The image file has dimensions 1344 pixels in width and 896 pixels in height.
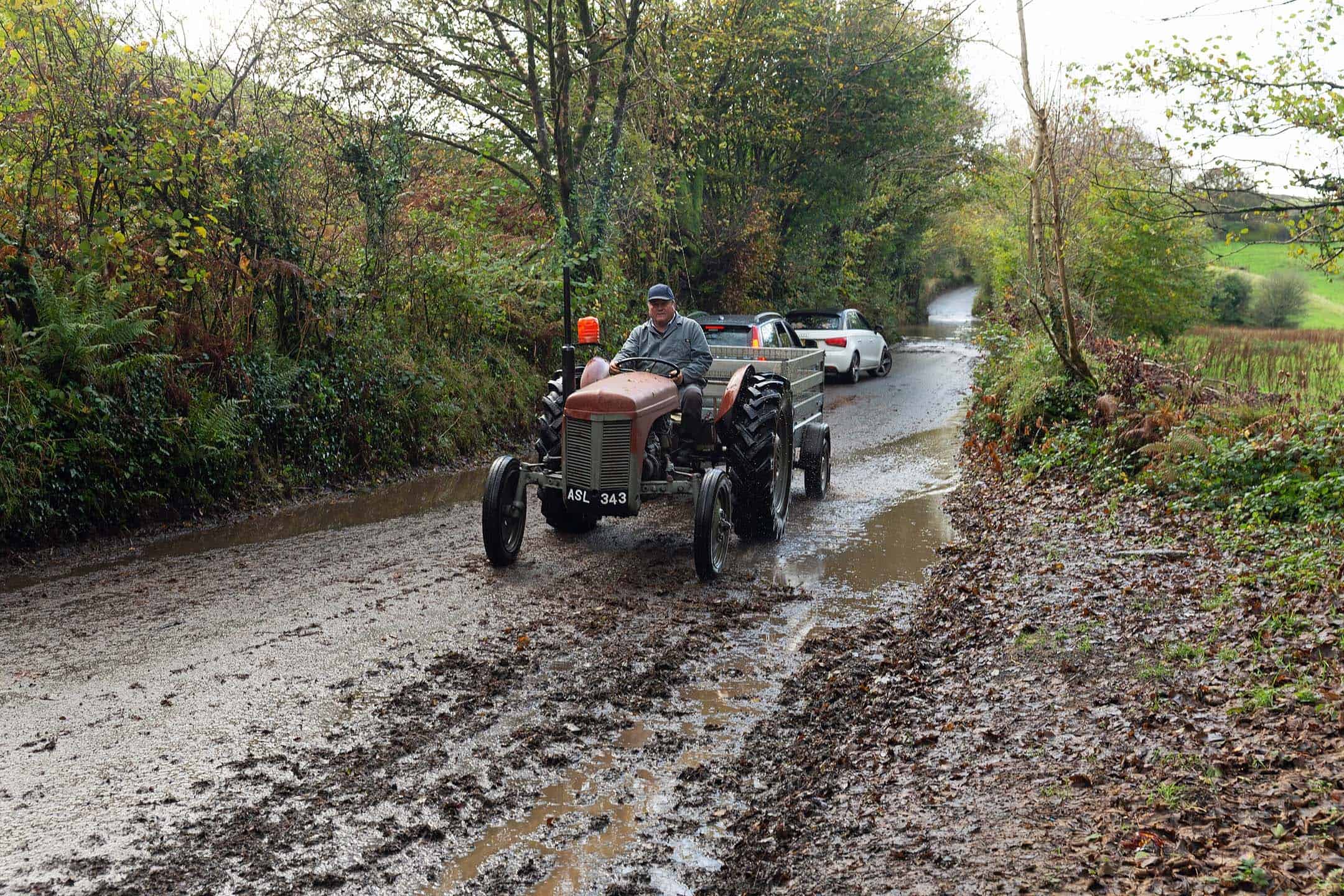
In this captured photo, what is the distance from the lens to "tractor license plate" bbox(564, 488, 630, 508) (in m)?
8.41

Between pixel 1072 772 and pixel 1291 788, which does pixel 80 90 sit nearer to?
pixel 1072 772

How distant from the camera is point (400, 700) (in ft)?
19.0

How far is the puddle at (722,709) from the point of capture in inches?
167

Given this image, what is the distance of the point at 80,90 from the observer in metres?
9.85

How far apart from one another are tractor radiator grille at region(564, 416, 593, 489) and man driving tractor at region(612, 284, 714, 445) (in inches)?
43.8

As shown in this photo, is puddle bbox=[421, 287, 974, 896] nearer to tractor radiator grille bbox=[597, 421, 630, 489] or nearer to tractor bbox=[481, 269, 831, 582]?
tractor bbox=[481, 269, 831, 582]

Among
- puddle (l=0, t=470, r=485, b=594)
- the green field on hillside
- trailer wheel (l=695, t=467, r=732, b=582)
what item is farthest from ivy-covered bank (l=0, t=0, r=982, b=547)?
the green field on hillside

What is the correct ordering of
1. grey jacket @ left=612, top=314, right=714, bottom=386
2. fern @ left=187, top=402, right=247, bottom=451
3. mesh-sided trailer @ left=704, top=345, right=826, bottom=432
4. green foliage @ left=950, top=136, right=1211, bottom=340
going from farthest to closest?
green foliage @ left=950, top=136, right=1211, bottom=340, mesh-sided trailer @ left=704, top=345, right=826, bottom=432, fern @ left=187, top=402, right=247, bottom=451, grey jacket @ left=612, top=314, right=714, bottom=386

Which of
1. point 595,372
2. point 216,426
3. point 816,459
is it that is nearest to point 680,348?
point 595,372

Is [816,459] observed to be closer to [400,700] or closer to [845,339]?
[400,700]

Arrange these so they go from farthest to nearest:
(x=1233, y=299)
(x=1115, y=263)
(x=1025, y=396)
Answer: (x=1233, y=299) → (x=1115, y=263) → (x=1025, y=396)

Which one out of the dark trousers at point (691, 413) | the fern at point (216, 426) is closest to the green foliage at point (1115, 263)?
the dark trousers at point (691, 413)

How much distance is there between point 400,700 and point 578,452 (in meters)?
3.14

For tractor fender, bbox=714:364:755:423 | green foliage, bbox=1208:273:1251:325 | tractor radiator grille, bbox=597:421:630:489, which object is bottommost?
tractor radiator grille, bbox=597:421:630:489
